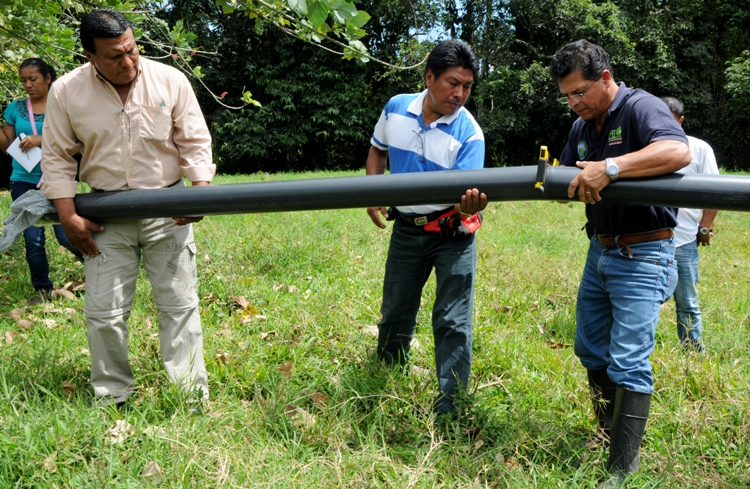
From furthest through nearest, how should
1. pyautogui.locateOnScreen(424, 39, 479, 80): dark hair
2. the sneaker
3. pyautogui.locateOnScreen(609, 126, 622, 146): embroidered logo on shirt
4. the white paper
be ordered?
the sneaker
the white paper
pyautogui.locateOnScreen(424, 39, 479, 80): dark hair
pyautogui.locateOnScreen(609, 126, 622, 146): embroidered logo on shirt

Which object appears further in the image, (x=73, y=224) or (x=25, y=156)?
(x=25, y=156)

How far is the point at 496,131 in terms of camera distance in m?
23.2

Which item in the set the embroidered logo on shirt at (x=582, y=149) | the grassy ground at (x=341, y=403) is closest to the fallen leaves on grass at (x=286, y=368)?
the grassy ground at (x=341, y=403)

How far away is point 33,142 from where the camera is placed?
16.1 ft

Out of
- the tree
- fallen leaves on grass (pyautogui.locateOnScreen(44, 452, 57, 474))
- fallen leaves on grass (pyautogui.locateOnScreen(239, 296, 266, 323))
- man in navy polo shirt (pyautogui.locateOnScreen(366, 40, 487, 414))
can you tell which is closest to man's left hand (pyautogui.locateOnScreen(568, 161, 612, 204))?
man in navy polo shirt (pyautogui.locateOnScreen(366, 40, 487, 414))

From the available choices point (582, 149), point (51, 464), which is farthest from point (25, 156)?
point (582, 149)

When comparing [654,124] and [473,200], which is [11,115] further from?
[654,124]

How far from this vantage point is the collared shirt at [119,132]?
3.02m

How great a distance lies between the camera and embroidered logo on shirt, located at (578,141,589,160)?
9.99ft

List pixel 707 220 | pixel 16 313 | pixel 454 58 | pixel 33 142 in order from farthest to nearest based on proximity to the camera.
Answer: pixel 33 142, pixel 16 313, pixel 707 220, pixel 454 58

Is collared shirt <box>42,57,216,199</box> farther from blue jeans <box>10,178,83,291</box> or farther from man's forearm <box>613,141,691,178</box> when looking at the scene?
blue jeans <box>10,178,83,291</box>

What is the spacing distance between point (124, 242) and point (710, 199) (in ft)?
8.77

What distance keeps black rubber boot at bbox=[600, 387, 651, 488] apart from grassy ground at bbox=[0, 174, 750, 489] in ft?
0.34

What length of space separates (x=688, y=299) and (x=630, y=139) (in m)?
1.98
